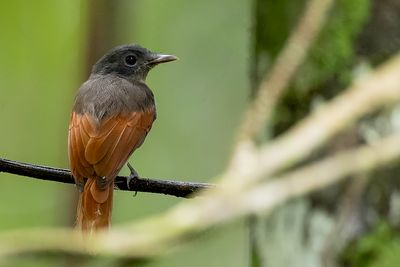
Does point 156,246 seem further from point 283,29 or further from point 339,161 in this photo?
point 283,29

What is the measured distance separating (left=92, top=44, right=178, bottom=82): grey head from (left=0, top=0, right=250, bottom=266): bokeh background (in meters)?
1.98

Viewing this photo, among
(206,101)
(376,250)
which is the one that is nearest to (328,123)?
(376,250)

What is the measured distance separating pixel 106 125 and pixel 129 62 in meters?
1.21

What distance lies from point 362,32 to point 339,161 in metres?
1.28

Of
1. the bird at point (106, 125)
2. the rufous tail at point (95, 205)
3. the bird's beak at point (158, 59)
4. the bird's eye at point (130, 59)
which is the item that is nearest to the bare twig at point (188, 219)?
the bird at point (106, 125)

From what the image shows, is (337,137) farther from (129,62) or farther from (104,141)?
(129,62)

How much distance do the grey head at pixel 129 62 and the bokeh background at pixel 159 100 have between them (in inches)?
78.1

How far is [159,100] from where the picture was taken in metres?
9.59

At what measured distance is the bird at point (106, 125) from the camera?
3941 millimetres

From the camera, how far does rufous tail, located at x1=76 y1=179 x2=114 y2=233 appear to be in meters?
3.79

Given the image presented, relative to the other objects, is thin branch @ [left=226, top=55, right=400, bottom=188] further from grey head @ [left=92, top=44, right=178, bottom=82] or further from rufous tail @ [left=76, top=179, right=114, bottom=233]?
grey head @ [left=92, top=44, right=178, bottom=82]

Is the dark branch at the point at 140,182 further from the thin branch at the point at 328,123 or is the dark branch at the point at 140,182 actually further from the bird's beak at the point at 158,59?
the bird's beak at the point at 158,59

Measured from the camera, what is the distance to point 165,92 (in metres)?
9.64

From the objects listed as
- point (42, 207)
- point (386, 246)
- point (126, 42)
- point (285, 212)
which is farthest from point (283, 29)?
point (42, 207)
